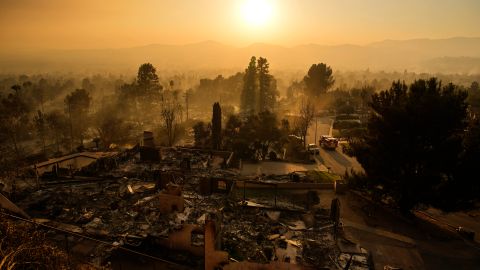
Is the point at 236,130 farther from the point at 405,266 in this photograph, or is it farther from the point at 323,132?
the point at 405,266

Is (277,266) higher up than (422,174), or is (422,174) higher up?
(422,174)

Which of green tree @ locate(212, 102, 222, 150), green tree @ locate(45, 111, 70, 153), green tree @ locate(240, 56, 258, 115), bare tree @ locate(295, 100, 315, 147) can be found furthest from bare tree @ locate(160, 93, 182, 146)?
bare tree @ locate(295, 100, 315, 147)

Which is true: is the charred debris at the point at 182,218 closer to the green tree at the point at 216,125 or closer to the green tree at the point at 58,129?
the green tree at the point at 216,125

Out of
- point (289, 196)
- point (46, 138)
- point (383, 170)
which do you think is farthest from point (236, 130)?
point (46, 138)

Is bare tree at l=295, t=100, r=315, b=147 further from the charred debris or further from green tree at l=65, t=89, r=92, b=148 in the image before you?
green tree at l=65, t=89, r=92, b=148

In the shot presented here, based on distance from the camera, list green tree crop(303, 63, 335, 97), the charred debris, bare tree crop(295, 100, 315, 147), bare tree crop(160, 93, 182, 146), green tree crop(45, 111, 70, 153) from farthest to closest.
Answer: green tree crop(303, 63, 335, 97)
green tree crop(45, 111, 70, 153)
bare tree crop(160, 93, 182, 146)
bare tree crop(295, 100, 315, 147)
the charred debris

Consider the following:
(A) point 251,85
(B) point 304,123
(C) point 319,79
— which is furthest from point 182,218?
(C) point 319,79
